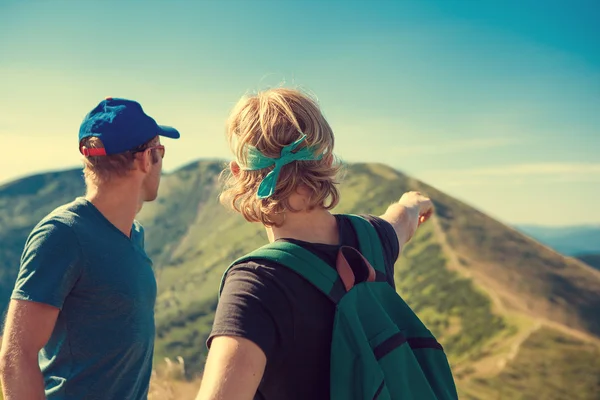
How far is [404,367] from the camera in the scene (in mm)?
1929

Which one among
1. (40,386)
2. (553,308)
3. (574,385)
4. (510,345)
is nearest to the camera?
(40,386)

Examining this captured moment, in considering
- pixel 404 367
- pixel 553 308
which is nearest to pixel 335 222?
pixel 404 367

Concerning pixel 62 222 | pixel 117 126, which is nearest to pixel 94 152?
pixel 117 126

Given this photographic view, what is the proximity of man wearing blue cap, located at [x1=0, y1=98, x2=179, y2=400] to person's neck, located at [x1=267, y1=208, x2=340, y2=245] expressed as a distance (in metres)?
1.12

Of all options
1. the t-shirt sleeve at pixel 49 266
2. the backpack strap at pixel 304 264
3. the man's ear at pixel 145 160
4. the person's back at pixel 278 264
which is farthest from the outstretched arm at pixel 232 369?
the man's ear at pixel 145 160

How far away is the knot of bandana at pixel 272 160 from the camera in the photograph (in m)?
2.02

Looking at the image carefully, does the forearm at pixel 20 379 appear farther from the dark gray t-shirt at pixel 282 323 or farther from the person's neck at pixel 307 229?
the person's neck at pixel 307 229

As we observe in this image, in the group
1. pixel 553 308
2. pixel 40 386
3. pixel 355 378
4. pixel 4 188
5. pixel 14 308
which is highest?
pixel 355 378

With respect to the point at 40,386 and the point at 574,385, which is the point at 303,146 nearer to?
the point at 40,386

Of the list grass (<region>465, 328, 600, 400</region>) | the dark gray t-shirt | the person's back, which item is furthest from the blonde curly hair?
grass (<region>465, 328, 600, 400</region>)

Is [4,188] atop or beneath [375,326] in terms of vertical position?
beneath

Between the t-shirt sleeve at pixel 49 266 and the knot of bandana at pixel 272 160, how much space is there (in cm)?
113

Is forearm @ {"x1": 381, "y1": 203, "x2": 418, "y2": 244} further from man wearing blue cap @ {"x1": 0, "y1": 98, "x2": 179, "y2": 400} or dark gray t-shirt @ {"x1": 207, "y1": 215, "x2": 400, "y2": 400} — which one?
man wearing blue cap @ {"x1": 0, "y1": 98, "x2": 179, "y2": 400}

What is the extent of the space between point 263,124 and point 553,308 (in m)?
40.8
